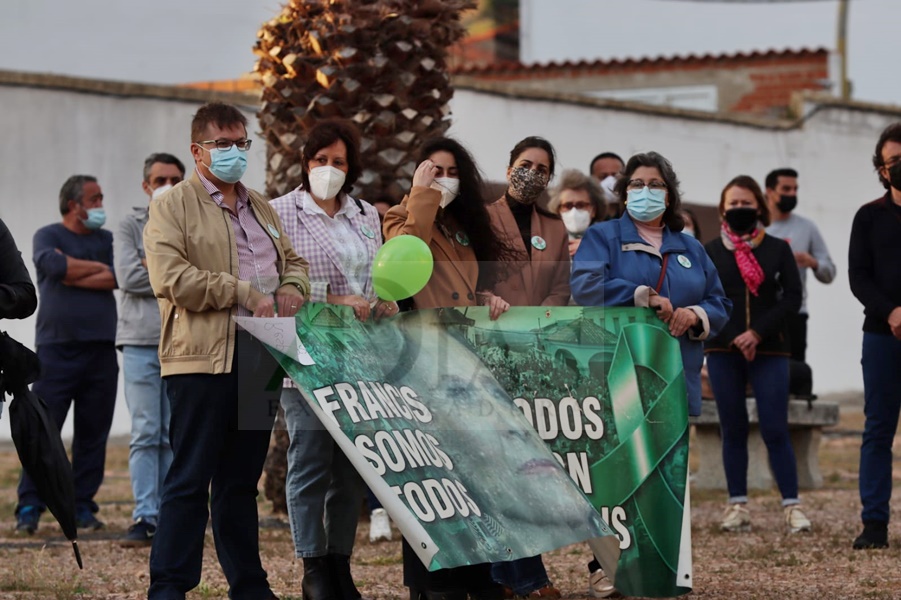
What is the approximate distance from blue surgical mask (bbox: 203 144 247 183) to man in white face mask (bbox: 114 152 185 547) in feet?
9.69

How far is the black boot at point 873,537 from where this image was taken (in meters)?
8.06

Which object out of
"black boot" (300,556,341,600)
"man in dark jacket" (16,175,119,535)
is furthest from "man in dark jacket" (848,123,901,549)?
"man in dark jacket" (16,175,119,535)

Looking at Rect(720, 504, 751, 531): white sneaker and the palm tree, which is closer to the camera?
Rect(720, 504, 751, 531): white sneaker

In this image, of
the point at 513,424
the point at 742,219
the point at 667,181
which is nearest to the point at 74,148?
the point at 742,219

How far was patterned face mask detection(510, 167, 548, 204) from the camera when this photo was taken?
7.00 m

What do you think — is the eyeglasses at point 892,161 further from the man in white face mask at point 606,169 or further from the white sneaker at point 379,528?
the white sneaker at point 379,528

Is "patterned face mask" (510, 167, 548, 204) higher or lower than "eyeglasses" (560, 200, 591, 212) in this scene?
higher

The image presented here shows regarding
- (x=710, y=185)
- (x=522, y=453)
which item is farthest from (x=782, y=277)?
(x=710, y=185)

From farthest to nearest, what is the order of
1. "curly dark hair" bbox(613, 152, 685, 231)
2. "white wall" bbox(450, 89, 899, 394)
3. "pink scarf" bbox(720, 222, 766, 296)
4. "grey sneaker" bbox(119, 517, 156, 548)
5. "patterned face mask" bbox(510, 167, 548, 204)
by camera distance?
1. "white wall" bbox(450, 89, 899, 394)
2. "pink scarf" bbox(720, 222, 766, 296)
3. "grey sneaker" bbox(119, 517, 156, 548)
4. "curly dark hair" bbox(613, 152, 685, 231)
5. "patterned face mask" bbox(510, 167, 548, 204)

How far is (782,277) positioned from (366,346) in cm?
403

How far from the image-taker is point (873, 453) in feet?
27.0

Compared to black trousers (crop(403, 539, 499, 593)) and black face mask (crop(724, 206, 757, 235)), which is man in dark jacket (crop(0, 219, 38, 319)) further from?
black face mask (crop(724, 206, 757, 235))

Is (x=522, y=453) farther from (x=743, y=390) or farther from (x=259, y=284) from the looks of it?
(x=743, y=390)

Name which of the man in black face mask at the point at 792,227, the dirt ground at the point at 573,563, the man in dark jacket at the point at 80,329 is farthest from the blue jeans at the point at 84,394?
the man in black face mask at the point at 792,227
